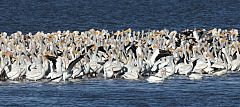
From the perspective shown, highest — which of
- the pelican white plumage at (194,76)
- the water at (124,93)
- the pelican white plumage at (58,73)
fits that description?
the pelican white plumage at (58,73)

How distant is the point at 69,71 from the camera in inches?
1900

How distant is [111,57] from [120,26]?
1875 inches

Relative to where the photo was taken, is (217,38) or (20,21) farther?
(20,21)

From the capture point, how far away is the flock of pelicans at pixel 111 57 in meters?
48.5

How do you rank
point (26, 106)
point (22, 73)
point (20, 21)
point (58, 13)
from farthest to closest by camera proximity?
point (58, 13) → point (20, 21) → point (22, 73) → point (26, 106)

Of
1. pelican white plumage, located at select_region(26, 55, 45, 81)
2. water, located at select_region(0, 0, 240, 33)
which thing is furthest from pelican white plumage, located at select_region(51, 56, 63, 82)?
water, located at select_region(0, 0, 240, 33)

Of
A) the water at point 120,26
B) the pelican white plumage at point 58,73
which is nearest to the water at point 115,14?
the water at point 120,26

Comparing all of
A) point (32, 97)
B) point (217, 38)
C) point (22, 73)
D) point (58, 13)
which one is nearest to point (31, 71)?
point (22, 73)

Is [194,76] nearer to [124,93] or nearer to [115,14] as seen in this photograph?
[124,93]

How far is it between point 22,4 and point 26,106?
94440 millimetres

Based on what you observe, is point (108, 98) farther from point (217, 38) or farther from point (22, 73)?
point (217, 38)

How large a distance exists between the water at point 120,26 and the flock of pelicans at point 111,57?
2.03 ft

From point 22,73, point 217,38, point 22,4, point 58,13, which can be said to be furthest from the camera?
point 22,4

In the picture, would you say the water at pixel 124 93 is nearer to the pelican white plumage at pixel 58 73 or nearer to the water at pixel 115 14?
the pelican white plumage at pixel 58 73
